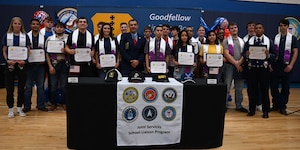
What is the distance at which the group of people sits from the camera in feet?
14.9

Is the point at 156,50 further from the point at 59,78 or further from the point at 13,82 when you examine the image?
the point at 13,82

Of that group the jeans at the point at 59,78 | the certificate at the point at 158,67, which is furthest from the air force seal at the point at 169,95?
the jeans at the point at 59,78

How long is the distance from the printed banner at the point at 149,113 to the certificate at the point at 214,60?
6.23 feet

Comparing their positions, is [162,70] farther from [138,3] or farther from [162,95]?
[138,3]

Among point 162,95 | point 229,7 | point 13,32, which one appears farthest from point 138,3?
point 162,95

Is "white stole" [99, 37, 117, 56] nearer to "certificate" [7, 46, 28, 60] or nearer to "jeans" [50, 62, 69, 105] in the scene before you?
"jeans" [50, 62, 69, 105]

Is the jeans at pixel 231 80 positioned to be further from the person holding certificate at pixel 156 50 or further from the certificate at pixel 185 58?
the person holding certificate at pixel 156 50

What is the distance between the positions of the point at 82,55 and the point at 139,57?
0.97 m

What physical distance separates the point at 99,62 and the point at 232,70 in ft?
7.75

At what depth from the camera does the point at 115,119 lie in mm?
2938

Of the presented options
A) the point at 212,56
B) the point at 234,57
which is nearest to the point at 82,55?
the point at 212,56

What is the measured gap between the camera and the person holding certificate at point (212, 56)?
475 cm

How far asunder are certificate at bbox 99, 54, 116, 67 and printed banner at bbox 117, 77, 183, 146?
166cm

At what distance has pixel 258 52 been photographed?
15.0 feet
